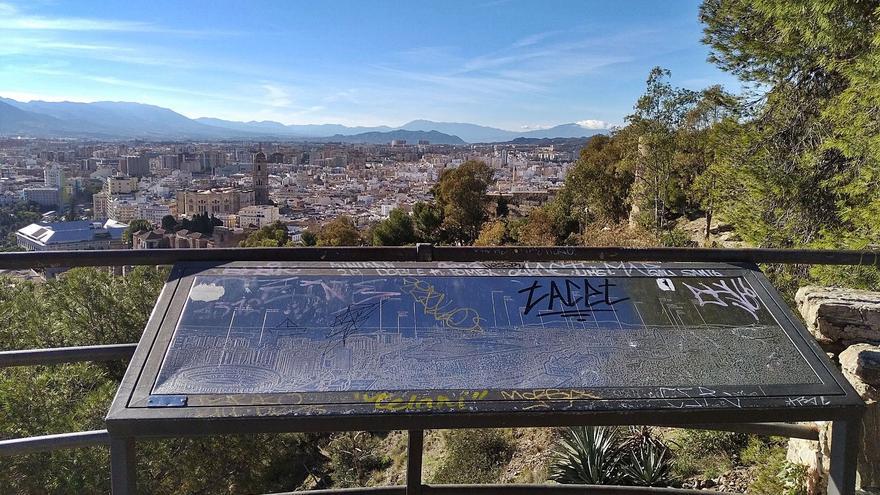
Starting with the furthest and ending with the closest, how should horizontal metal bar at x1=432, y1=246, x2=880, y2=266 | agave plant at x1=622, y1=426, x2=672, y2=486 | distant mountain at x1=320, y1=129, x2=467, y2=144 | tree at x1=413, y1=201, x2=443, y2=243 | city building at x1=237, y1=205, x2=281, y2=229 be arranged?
1. distant mountain at x1=320, y1=129, x2=467, y2=144
2. city building at x1=237, y1=205, x2=281, y2=229
3. tree at x1=413, y1=201, x2=443, y2=243
4. agave plant at x1=622, y1=426, x2=672, y2=486
5. horizontal metal bar at x1=432, y1=246, x2=880, y2=266

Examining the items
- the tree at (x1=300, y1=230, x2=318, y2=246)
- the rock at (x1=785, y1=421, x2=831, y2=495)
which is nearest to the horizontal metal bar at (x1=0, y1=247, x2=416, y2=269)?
the rock at (x1=785, y1=421, x2=831, y2=495)

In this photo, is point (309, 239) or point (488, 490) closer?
point (488, 490)

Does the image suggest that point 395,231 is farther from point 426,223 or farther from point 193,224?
point 193,224

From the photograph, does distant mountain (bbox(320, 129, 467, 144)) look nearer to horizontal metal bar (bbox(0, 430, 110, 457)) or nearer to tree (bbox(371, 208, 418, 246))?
tree (bbox(371, 208, 418, 246))

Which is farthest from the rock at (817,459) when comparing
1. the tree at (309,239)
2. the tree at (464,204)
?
the tree at (464,204)

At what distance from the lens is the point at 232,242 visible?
3728 cm

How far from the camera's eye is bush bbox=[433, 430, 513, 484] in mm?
6055

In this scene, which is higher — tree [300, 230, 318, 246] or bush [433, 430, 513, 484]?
bush [433, 430, 513, 484]

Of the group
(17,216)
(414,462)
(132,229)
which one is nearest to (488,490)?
(414,462)

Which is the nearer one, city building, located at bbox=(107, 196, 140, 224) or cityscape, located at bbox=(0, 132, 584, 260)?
cityscape, located at bbox=(0, 132, 584, 260)

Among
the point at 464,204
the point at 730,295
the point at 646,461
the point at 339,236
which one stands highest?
the point at 730,295

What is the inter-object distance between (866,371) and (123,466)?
102 inches

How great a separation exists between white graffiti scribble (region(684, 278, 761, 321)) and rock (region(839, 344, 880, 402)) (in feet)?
2.29

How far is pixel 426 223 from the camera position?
34750 mm
